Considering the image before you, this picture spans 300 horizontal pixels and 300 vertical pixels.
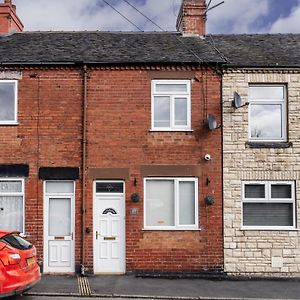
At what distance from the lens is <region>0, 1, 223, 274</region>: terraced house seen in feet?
49.7

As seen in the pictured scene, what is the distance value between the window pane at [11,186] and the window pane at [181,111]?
190 inches

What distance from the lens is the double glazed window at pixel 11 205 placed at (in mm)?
15320

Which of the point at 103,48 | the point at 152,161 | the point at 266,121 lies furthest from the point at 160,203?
the point at 103,48

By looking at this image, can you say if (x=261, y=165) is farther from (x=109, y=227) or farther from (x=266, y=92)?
(x=109, y=227)

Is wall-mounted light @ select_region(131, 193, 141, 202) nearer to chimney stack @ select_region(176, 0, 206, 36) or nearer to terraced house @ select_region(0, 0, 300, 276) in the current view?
terraced house @ select_region(0, 0, 300, 276)

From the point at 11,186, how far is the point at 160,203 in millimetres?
4238

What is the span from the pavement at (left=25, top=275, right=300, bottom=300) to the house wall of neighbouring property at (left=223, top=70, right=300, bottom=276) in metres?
0.56

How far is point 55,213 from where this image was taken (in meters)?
15.4

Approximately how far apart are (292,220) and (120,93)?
607 centimetres

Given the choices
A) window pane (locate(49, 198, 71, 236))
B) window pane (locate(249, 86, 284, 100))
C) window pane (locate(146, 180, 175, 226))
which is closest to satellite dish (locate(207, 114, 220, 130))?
window pane (locate(249, 86, 284, 100))

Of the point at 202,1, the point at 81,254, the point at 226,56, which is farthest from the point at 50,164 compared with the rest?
the point at 202,1

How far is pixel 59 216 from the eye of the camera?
15391 mm

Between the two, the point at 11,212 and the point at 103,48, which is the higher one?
the point at 103,48

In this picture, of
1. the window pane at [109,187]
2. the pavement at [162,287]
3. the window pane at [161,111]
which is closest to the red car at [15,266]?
the pavement at [162,287]
